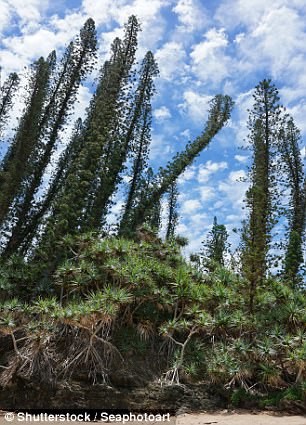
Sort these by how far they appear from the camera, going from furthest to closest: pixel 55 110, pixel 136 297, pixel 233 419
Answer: pixel 55 110 < pixel 136 297 < pixel 233 419

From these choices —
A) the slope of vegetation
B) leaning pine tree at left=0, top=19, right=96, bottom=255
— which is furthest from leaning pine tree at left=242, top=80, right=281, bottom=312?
leaning pine tree at left=0, top=19, right=96, bottom=255

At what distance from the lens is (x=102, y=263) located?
13633 millimetres

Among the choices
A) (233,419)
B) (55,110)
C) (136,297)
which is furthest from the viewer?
(55,110)

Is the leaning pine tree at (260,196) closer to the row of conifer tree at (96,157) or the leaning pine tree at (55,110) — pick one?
the row of conifer tree at (96,157)

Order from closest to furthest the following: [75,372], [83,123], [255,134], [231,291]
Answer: [75,372], [231,291], [255,134], [83,123]

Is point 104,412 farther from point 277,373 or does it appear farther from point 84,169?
point 84,169

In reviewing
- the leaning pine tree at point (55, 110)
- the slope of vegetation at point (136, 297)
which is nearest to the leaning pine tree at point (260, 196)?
the slope of vegetation at point (136, 297)

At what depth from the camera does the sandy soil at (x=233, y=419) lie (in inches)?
359

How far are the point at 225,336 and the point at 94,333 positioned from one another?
3606mm

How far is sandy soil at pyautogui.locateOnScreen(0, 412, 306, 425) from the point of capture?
29.9ft

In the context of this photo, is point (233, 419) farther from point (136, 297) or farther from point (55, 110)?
point (55, 110)

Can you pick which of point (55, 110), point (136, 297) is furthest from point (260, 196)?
point (55, 110)

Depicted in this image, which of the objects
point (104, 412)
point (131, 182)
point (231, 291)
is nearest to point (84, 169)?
point (131, 182)

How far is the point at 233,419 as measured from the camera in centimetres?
960
